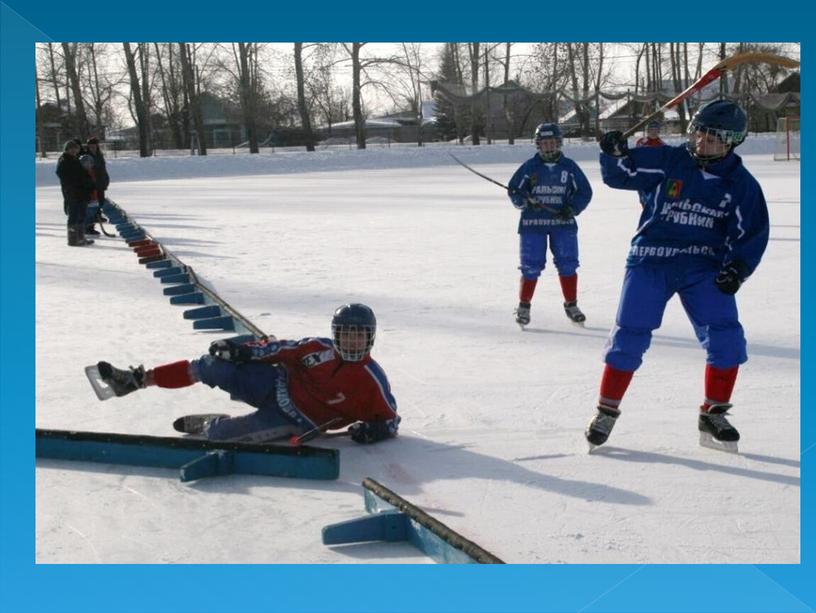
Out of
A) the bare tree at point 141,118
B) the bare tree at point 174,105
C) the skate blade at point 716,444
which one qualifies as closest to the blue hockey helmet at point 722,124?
the skate blade at point 716,444

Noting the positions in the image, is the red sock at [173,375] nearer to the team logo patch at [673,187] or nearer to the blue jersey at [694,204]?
the blue jersey at [694,204]

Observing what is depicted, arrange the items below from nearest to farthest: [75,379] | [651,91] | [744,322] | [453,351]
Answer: [75,379] → [453,351] → [744,322] → [651,91]

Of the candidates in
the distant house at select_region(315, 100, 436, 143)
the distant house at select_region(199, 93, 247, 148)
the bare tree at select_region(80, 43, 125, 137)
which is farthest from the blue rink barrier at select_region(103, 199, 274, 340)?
the distant house at select_region(315, 100, 436, 143)

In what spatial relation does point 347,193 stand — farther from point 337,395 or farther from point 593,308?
point 337,395

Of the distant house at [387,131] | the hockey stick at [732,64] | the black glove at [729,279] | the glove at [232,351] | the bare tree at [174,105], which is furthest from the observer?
the distant house at [387,131]

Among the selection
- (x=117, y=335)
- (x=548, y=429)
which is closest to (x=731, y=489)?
(x=548, y=429)

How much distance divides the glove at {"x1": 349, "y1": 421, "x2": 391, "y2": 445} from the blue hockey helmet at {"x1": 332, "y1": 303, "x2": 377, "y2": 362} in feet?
0.91

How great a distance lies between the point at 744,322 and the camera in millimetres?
6598

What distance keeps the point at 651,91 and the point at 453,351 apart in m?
6.33

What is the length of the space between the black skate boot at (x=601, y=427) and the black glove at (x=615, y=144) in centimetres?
102

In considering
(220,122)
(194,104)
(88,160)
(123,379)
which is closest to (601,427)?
(123,379)

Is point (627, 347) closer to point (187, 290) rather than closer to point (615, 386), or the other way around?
point (615, 386)

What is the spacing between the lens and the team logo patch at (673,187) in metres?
3.79

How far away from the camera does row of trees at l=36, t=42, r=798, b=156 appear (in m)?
4.26
